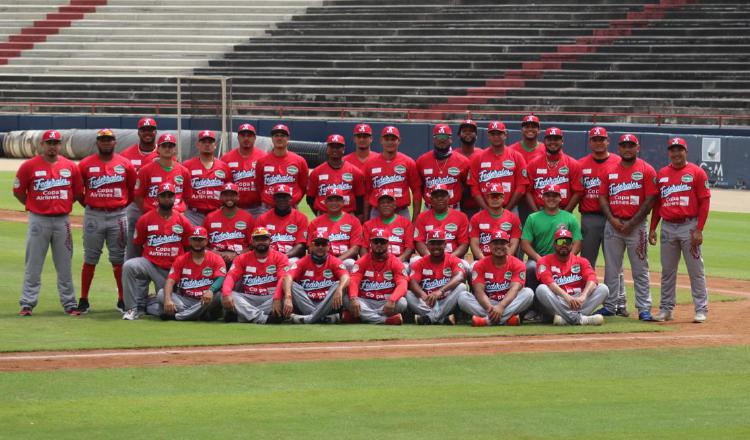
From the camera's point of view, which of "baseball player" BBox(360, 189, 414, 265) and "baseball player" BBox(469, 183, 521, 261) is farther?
"baseball player" BBox(360, 189, 414, 265)

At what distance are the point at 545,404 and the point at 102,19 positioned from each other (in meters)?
40.9

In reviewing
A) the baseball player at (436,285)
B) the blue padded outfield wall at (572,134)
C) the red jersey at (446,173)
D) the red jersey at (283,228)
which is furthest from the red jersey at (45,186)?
the blue padded outfield wall at (572,134)

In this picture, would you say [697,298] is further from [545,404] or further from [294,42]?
[294,42]

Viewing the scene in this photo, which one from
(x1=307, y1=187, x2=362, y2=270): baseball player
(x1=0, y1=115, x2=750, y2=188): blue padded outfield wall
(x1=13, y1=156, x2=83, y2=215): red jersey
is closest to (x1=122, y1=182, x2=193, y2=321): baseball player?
(x1=13, y1=156, x2=83, y2=215): red jersey

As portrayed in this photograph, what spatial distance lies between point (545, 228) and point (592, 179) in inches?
31.7

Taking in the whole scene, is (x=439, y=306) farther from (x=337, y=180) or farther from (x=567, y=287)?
(x=337, y=180)

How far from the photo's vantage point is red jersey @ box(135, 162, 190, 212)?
14.3 m

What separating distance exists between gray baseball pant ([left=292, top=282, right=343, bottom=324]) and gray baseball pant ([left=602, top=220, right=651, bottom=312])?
3.10 m

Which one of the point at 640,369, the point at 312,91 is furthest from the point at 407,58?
the point at 640,369

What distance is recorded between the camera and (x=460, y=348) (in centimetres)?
1206

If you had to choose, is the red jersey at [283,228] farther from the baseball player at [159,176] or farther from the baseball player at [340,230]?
the baseball player at [159,176]

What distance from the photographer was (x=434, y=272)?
13750mm

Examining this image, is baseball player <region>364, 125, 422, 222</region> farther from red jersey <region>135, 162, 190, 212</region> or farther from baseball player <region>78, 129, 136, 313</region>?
Answer: baseball player <region>78, 129, 136, 313</region>

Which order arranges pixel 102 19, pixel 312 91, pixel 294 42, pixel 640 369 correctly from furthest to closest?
pixel 102 19 → pixel 294 42 → pixel 312 91 → pixel 640 369
